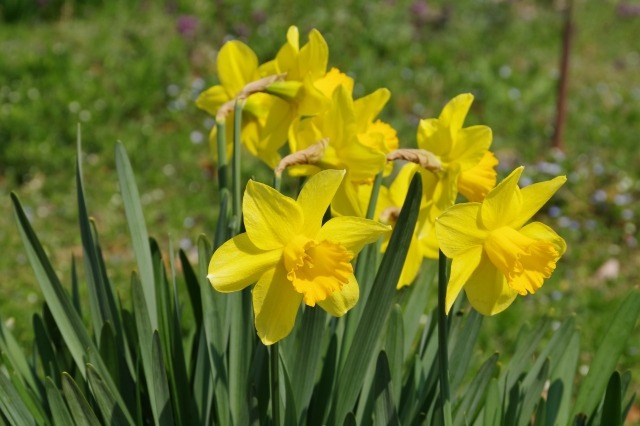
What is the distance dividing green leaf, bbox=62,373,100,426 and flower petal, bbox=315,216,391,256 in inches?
17.2

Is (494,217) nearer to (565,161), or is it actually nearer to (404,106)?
(565,161)

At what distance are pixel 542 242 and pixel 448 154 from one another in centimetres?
22

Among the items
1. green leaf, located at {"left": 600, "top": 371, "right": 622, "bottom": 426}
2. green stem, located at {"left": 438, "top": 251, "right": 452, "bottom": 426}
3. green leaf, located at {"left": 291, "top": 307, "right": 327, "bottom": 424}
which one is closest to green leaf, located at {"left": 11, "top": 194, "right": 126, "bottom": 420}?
green leaf, located at {"left": 291, "top": 307, "right": 327, "bottom": 424}

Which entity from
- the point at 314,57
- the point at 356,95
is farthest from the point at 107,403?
the point at 356,95

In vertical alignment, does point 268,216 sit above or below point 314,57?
below

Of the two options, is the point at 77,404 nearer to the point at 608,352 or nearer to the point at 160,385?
the point at 160,385

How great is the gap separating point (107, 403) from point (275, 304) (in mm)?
368

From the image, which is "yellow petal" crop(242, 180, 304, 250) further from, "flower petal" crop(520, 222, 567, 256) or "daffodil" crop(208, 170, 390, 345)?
"flower petal" crop(520, 222, 567, 256)

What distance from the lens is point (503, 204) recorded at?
121 cm

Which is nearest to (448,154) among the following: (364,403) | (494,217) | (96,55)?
(494,217)

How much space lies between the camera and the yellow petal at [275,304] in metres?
1.18

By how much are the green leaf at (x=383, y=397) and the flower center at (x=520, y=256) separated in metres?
0.23

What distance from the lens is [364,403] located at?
1.50 m

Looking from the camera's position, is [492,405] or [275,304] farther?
[492,405]
